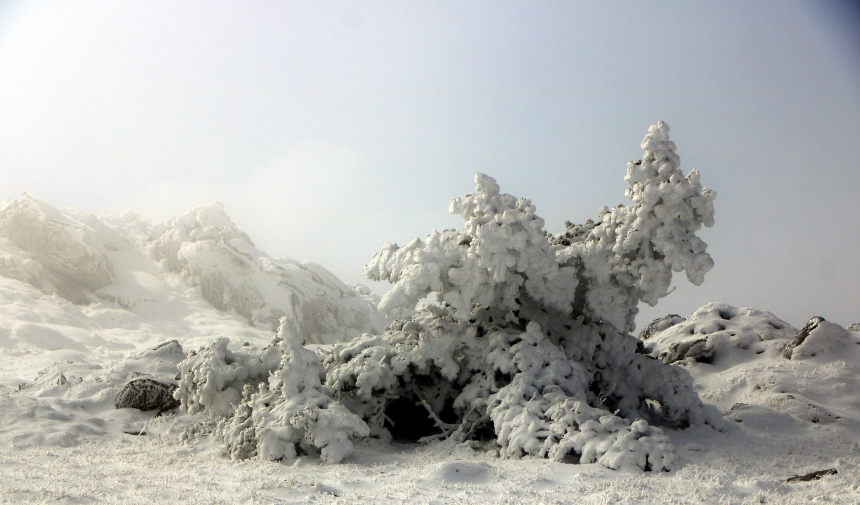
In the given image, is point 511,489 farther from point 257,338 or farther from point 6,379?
point 257,338

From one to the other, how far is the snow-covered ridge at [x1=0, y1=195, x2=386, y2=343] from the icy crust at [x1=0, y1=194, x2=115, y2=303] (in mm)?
20

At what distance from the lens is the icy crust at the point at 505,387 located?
191 inches

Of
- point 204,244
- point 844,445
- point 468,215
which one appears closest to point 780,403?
point 844,445

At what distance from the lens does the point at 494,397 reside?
542 centimetres

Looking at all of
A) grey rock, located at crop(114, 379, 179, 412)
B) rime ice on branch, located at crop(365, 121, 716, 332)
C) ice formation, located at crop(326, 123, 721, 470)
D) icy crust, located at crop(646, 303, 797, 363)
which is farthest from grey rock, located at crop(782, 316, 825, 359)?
grey rock, located at crop(114, 379, 179, 412)

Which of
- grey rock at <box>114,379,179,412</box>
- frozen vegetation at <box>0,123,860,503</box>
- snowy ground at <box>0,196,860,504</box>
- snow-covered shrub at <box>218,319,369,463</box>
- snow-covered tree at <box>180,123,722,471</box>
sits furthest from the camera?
grey rock at <box>114,379,179,412</box>

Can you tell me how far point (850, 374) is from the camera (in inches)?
295

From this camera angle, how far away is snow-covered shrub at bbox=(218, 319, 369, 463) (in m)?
4.77

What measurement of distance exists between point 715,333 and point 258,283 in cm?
991

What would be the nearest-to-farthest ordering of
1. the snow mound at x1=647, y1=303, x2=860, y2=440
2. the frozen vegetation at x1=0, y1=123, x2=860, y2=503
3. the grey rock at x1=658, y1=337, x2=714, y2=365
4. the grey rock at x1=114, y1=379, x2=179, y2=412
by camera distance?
the frozen vegetation at x1=0, y1=123, x2=860, y2=503 < the snow mound at x1=647, y1=303, x2=860, y2=440 < the grey rock at x1=114, y1=379, x2=179, y2=412 < the grey rock at x1=658, y1=337, x2=714, y2=365

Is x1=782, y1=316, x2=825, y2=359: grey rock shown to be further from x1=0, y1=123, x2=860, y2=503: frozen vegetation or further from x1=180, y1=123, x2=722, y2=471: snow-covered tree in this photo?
x1=180, y1=123, x2=722, y2=471: snow-covered tree

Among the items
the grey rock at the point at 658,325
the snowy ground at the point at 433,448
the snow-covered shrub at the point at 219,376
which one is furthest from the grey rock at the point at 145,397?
the grey rock at the point at 658,325

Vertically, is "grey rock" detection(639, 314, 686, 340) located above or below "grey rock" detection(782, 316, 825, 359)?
above

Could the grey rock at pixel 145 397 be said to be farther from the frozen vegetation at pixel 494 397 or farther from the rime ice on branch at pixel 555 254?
the rime ice on branch at pixel 555 254
